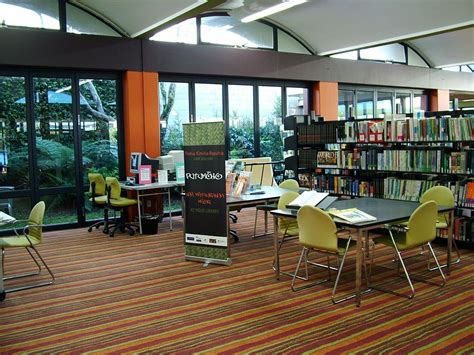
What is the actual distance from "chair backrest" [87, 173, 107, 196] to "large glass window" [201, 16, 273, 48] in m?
3.54

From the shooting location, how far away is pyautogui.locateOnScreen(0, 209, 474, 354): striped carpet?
3.52 m

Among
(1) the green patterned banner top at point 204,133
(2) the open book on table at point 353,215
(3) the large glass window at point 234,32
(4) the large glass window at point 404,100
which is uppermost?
(3) the large glass window at point 234,32

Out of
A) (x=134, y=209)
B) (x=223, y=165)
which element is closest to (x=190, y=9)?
(x=223, y=165)

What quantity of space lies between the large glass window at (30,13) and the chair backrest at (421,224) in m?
6.60

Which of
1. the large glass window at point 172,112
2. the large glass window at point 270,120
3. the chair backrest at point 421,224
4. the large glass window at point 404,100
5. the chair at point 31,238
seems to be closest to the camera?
the chair backrest at point 421,224

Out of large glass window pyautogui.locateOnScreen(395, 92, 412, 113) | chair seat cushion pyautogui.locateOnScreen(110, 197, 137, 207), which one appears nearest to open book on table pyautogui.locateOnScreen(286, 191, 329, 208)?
chair seat cushion pyautogui.locateOnScreen(110, 197, 137, 207)

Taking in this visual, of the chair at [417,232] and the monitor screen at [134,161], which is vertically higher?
the monitor screen at [134,161]

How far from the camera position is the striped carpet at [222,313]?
3.52 meters

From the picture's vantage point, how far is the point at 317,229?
14.1 feet

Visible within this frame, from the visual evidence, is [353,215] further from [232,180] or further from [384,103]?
[384,103]

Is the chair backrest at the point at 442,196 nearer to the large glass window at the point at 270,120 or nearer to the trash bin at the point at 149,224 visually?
the trash bin at the point at 149,224

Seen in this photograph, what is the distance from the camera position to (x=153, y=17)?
7543 mm

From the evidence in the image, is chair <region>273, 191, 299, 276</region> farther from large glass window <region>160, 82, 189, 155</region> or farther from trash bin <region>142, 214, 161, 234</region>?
large glass window <region>160, 82, 189, 155</region>

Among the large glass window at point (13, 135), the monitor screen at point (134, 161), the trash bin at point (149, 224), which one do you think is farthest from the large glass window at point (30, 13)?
the trash bin at point (149, 224)
